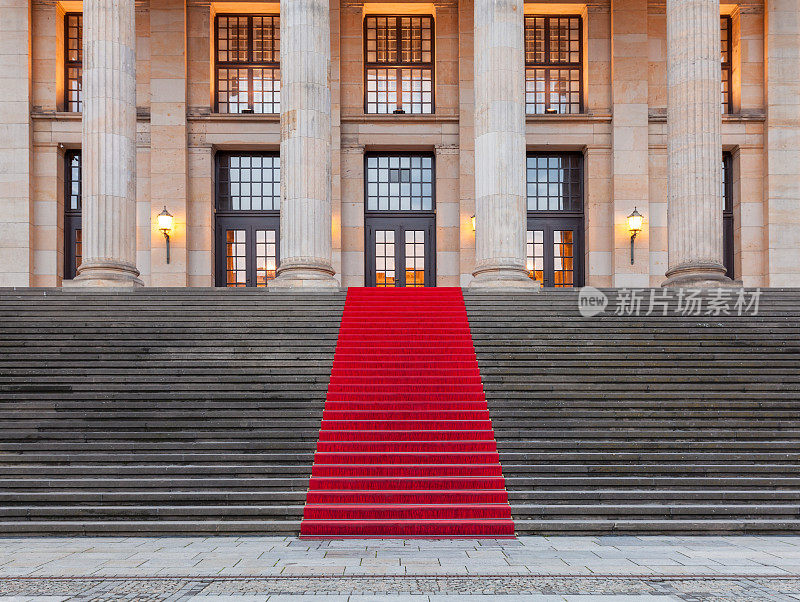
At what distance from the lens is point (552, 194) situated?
28031 mm

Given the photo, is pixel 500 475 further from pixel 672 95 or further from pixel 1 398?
pixel 672 95

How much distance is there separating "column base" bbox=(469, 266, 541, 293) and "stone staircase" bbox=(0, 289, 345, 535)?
14.8 ft

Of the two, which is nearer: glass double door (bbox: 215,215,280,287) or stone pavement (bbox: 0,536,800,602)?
stone pavement (bbox: 0,536,800,602)

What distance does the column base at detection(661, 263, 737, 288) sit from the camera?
803 inches

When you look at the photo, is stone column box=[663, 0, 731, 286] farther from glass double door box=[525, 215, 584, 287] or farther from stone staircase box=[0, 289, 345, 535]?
stone staircase box=[0, 289, 345, 535]

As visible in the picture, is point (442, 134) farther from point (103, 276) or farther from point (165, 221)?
point (103, 276)

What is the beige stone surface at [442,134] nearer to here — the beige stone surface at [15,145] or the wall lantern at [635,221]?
the beige stone surface at [15,145]

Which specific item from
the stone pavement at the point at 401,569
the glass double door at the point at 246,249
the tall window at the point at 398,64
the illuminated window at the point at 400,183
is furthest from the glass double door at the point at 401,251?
the stone pavement at the point at 401,569

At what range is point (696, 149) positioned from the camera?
69.1ft

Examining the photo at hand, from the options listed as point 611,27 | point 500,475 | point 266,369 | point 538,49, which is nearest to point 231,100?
point 538,49

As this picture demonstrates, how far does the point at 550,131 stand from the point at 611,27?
14.0 ft

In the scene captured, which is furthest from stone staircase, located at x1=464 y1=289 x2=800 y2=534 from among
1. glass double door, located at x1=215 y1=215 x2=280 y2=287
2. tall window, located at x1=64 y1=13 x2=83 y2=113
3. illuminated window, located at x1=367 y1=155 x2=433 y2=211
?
tall window, located at x1=64 y1=13 x2=83 y2=113

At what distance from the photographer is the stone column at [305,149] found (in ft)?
67.3

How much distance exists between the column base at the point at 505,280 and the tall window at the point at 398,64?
32.4 feet
